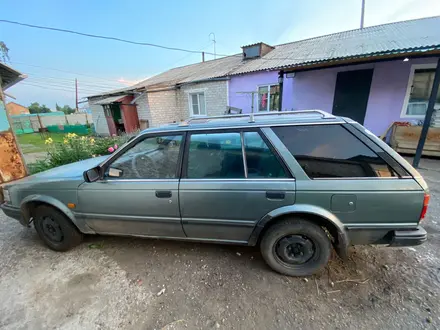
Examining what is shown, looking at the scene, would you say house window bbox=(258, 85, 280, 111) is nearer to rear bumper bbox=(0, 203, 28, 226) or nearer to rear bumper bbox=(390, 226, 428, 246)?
rear bumper bbox=(390, 226, 428, 246)

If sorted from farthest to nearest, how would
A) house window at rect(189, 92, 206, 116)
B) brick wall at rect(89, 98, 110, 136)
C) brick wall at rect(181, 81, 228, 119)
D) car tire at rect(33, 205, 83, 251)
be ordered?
brick wall at rect(89, 98, 110, 136)
house window at rect(189, 92, 206, 116)
brick wall at rect(181, 81, 228, 119)
car tire at rect(33, 205, 83, 251)

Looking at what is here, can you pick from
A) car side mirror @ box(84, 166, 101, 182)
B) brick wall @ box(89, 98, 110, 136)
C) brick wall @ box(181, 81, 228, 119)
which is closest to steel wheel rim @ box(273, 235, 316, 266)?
car side mirror @ box(84, 166, 101, 182)

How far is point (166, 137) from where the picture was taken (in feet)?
7.29

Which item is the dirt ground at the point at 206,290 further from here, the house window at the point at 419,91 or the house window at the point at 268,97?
the house window at the point at 268,97

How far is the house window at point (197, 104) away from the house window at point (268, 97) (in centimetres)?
357

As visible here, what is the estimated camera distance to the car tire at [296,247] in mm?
1946

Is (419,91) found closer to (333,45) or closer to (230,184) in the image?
(333,45)

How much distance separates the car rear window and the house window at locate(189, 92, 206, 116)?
34.3ft

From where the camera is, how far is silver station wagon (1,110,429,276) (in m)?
1.78

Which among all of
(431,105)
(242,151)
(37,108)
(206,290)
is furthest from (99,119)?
(37,108)

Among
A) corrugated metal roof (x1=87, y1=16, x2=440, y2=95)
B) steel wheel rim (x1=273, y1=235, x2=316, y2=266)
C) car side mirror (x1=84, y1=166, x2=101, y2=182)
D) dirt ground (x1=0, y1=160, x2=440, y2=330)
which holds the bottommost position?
dirt ground (x1=0, y1=160, x2=440, y2=330)

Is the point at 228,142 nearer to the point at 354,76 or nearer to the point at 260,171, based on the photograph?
the point at 260,171

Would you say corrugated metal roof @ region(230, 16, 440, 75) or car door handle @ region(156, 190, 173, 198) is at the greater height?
corrugated metal roof @ region(230, 16, 440, 75)

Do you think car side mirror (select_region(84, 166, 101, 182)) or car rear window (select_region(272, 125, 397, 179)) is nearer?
car rear window (select_region(272, 125, 397, 179))
